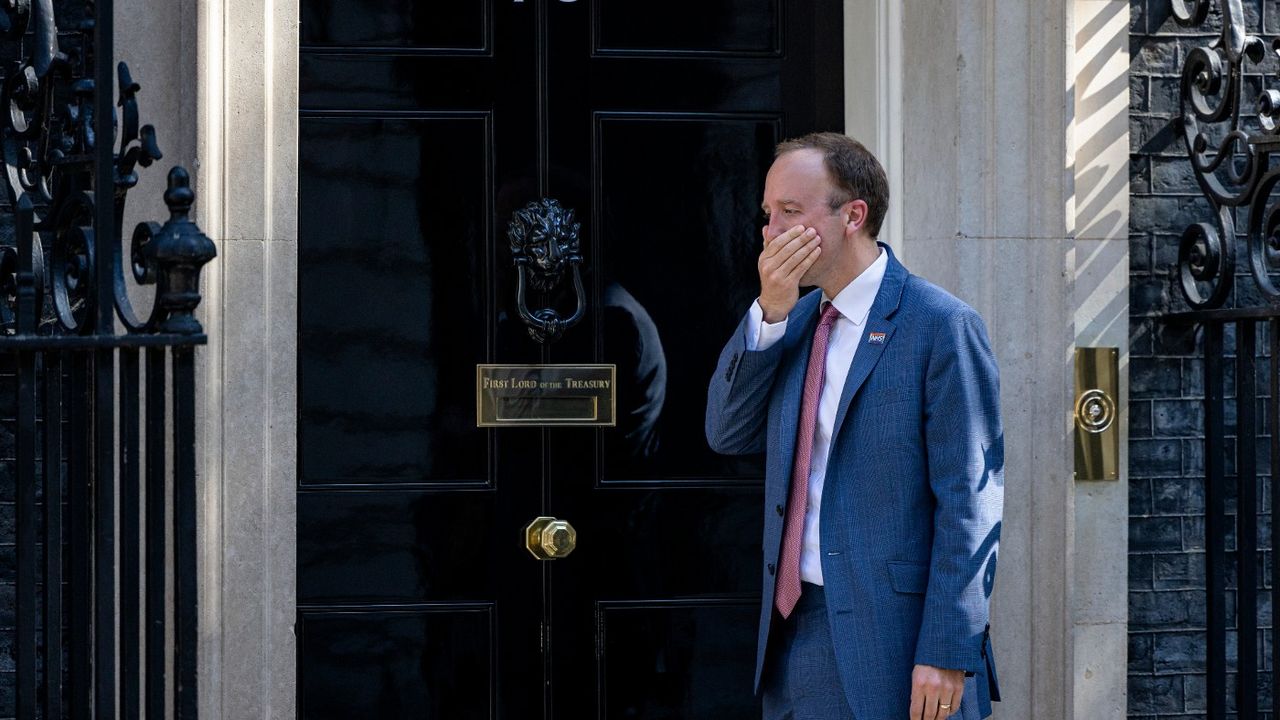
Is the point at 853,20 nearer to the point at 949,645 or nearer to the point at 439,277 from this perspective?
the point at 439,277

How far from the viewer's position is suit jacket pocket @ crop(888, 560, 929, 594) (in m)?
3.43

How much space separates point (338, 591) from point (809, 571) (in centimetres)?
182

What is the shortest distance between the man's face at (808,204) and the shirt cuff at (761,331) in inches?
5.3

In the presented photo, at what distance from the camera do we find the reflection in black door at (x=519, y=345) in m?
4.77

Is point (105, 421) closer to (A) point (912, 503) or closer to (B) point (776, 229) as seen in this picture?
(B) point (776, 229)

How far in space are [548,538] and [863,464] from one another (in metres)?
1.56

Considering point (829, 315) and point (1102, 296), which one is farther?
point (1102, 296)

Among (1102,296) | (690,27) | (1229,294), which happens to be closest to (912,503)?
(1102,296)

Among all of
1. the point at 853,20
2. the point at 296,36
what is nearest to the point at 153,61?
the point at 296,36

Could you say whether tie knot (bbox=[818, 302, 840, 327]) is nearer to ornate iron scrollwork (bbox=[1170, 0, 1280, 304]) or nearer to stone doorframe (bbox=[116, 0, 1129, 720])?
stone doorframe (bbox=[116, 0, 1129, 720])

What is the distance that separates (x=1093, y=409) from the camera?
4711mm

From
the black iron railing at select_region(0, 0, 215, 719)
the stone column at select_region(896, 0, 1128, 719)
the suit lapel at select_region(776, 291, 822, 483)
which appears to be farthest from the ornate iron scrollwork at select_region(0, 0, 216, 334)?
the stone column at select_region(896, 0, 1128, 719)

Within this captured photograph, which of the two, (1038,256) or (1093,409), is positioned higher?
(1038,256)

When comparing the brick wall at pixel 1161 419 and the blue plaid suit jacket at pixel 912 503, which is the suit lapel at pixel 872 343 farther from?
the brick wall at pixel 1161 419
